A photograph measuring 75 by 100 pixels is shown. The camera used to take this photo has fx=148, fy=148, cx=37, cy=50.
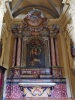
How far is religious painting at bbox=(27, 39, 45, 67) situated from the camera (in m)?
6.68

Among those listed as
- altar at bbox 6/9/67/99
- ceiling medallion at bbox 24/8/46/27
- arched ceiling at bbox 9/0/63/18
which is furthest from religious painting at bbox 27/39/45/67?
arched ceiling at bbox 9/0/63/18

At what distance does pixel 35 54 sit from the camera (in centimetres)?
690

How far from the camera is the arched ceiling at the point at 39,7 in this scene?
7.61 m

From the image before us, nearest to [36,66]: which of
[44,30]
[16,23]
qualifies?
[44,30]

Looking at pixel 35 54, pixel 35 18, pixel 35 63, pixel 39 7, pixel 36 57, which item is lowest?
pixel 35 63

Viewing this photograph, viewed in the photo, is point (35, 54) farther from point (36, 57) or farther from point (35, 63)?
point (35, 63)

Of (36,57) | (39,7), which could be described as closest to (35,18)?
(39,7)

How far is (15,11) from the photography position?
7.85m

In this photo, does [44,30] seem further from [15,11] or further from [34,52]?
[15,11]

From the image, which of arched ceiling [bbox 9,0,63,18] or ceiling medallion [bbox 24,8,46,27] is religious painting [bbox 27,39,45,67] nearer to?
ceiling medallion [bbox 24,8,46,27]

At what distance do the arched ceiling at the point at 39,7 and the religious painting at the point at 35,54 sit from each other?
72.9 inches

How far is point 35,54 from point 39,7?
2.85 m

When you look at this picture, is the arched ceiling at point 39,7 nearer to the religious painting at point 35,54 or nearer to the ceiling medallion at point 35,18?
the ceiling medallion at point 35,18

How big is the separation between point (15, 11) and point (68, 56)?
3667 mm
